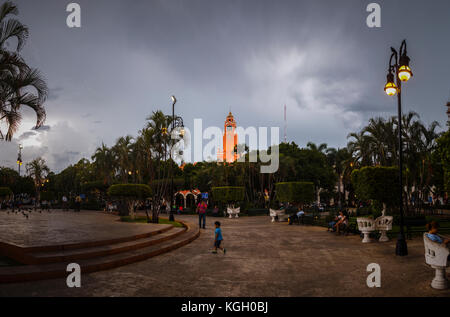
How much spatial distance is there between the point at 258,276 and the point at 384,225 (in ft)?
25.2

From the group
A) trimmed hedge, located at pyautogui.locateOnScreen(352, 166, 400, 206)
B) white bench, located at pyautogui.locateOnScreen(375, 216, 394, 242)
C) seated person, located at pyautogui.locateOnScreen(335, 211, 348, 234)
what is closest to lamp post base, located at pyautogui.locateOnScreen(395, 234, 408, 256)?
white bench, located at pyautogui.locateOnScreen(375, 216, 394, 242)

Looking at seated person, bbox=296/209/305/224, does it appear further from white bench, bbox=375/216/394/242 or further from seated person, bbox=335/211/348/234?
white bench, bbox=375/216/394/242

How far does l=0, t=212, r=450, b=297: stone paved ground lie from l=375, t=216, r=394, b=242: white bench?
1671 millimetres

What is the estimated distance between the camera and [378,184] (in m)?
13.8

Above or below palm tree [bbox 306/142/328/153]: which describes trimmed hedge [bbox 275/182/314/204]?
below

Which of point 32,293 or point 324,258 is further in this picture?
point 324,258

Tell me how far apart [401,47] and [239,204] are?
24664 mm

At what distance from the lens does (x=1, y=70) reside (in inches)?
360

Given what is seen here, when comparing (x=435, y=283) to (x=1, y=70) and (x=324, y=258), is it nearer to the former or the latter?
(x=324, y=258)

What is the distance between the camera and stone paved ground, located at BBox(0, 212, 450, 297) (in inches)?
208

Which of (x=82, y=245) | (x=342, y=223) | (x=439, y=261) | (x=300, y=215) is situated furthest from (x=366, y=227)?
(x=82, y=245)

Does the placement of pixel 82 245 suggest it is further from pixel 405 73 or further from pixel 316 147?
pixel 316 147

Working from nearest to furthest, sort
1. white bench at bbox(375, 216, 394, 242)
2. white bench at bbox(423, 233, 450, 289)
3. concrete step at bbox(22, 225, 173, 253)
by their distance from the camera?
white bench at bbox(423, 233, 450, 289)
concrete step at bbox(22, 225, 173, 253)
white bench at bbox(375, 216, 394, 242)
